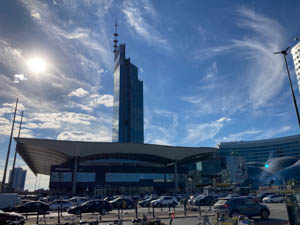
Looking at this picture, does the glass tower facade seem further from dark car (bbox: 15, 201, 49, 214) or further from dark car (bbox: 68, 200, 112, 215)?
dark car (bbox: 68, 200, 112, 215)

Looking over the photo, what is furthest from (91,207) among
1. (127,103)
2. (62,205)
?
(127,103)

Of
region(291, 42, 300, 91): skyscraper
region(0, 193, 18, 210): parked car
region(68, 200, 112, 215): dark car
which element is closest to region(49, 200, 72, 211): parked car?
region(0, 193, 18, 210): parked car

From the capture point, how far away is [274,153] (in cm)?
16488

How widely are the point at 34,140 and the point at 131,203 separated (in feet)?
122

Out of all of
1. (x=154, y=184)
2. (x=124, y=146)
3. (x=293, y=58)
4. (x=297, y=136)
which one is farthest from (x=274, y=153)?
(x=124, y=146)

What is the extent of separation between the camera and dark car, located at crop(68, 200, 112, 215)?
83.1 feet

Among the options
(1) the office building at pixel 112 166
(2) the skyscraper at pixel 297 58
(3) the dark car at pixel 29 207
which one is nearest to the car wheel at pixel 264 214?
(3) the dark car at pixel 29 207

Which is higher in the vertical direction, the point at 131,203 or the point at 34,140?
the point at 34,140

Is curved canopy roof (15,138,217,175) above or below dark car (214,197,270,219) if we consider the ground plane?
above

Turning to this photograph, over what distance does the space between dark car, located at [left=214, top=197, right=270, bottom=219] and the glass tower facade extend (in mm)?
121309

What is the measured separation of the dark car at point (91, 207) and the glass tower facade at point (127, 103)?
111 metres

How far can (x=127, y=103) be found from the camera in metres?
146

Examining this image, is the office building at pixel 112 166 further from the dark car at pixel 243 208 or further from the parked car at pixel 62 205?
the dark car at pixel 243 208

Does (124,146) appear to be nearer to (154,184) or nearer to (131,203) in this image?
(154,184)
